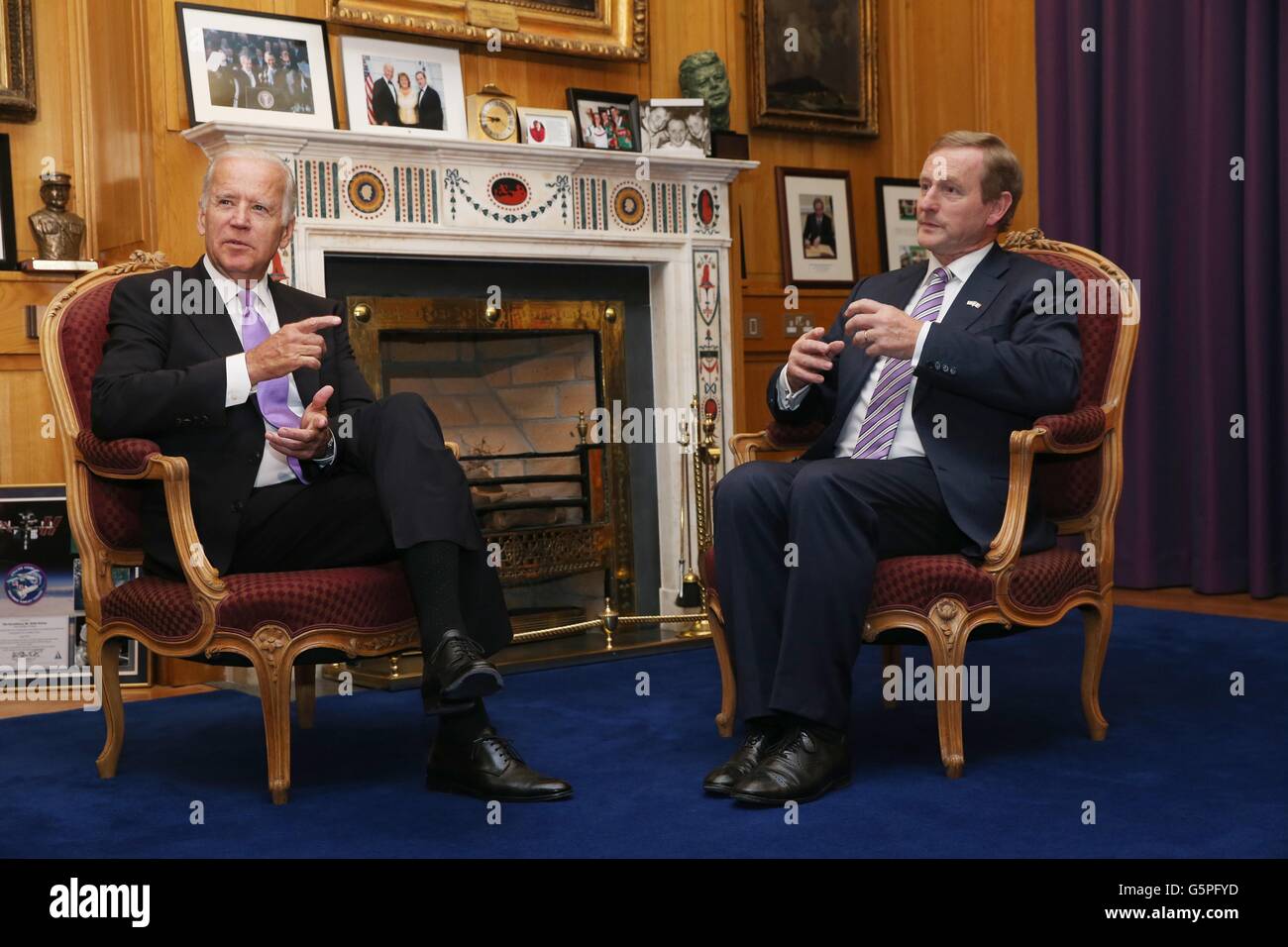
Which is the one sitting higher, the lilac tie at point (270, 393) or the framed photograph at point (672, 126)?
the framed photograph at point (672, 126)

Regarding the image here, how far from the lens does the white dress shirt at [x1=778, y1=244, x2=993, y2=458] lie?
9.22 ft

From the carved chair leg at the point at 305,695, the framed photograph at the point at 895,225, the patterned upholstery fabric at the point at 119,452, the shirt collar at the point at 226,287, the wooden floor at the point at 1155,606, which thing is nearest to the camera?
the patterned upholstery fabric at the point at 119,452

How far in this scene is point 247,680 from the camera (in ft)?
12.4

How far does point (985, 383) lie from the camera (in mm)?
2625

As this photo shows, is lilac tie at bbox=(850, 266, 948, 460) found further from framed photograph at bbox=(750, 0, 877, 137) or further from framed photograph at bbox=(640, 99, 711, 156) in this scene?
framed photograph at bbox=(750, 0, 877, 137)

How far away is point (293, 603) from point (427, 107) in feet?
6.74

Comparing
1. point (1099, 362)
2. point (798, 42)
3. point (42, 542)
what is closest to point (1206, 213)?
point (798, 42)

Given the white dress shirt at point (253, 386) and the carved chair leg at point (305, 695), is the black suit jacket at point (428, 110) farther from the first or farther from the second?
the carved chair leg at point (305, 695)

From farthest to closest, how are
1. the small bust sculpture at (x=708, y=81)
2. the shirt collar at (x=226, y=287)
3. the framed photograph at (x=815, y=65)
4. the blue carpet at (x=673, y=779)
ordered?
the framed photograph at (x=815, y=65) → the small bust sculpture at (x=708, y=81) → the shirt collar at (x=226, y=287) → the blue carpet at (x=673, y=779)

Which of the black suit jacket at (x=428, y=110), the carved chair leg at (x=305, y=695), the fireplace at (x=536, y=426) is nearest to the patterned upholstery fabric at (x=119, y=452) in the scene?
the carved chair leg at (x=305, y=695)

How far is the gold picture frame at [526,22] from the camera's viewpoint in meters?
4.06

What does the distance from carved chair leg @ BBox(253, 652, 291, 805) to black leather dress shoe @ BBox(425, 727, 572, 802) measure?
0.28 metres

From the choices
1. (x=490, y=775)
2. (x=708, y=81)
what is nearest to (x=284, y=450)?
(x=490, y=775)

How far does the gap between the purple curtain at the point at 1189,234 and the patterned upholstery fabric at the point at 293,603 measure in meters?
3.06
